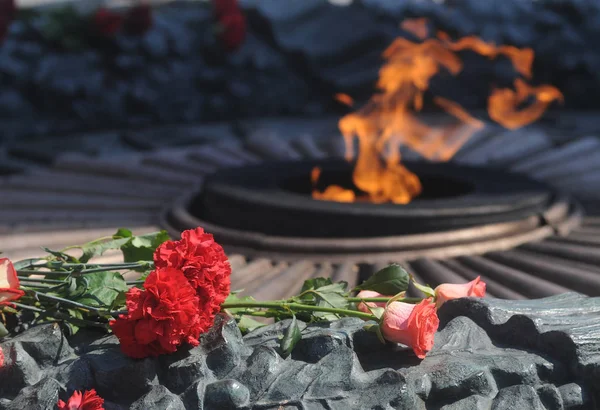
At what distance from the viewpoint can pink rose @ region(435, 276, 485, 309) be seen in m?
1.82

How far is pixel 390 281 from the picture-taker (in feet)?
5.86

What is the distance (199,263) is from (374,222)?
1.08m

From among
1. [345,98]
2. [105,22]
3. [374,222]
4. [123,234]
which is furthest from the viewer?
[345,98]

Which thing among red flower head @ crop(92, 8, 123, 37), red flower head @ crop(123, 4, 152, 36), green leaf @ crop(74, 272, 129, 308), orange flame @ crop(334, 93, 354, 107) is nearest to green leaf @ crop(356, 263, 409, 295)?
green leaf @ crop(74, 272, 129, 308)

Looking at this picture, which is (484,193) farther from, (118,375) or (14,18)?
(14,18)

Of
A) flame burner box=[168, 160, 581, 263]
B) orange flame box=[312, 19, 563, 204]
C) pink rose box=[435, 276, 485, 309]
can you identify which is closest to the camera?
pink rose box=[435, 276, 485, 309]

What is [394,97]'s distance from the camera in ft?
14.3

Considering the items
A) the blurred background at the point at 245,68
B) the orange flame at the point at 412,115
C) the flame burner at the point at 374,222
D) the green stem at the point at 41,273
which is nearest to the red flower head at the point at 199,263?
the green stem at the point at 41,273

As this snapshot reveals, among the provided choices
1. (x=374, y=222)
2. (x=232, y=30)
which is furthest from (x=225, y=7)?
(x=374, y=222)

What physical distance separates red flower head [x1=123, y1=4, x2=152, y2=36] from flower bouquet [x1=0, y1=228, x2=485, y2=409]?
4.21 metres

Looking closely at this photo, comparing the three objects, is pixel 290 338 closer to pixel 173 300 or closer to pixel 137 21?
pixel 173 300

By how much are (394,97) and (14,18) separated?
9.05 feet

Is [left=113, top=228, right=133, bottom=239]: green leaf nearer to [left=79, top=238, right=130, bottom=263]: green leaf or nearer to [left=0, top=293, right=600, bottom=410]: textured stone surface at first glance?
[left=79, top=238, right=130, bottom=263]: green leaf

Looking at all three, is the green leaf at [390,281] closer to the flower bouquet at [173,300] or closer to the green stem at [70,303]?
the flower bouquet at [173,300]
